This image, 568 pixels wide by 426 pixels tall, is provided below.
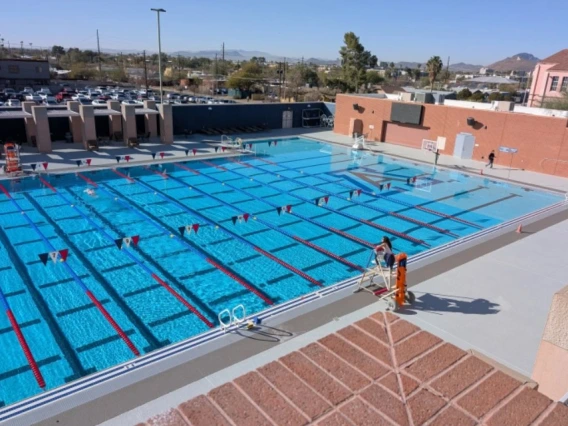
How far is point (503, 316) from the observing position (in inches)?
325

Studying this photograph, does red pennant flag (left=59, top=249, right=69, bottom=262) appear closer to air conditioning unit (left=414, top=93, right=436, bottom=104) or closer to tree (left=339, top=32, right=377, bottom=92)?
air conditioning unit (left=414, top=93, right=436, bottom=104)

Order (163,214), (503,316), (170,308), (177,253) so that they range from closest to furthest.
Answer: (503,316), (170,308), (177,253), (163,214)

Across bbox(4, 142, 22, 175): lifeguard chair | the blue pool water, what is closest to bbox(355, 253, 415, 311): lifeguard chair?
the blue pool water

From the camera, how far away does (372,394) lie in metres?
5.49

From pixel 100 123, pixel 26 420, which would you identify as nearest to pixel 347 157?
pixel 100 123

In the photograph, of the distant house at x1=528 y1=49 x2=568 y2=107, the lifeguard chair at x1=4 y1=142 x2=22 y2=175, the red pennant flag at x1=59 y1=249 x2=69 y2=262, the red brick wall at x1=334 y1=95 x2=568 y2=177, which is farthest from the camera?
the distant house at x1=528 y1=49 x2=568 y2=107

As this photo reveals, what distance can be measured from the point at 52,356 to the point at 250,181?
40.6ft

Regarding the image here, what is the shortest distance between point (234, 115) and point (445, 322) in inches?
952

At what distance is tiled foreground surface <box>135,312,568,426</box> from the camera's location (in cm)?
504

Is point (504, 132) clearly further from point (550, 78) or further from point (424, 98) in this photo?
point (550, 78)

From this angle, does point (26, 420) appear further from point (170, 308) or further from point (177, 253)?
point (177, 253)

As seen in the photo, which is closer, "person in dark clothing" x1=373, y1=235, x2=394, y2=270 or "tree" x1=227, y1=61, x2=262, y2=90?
"person in dark clothing" x1=373, y1=235, x2=394, y2=270

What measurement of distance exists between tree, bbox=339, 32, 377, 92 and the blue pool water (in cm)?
3139

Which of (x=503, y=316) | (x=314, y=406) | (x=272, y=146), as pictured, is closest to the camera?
(x=314, y=406)
